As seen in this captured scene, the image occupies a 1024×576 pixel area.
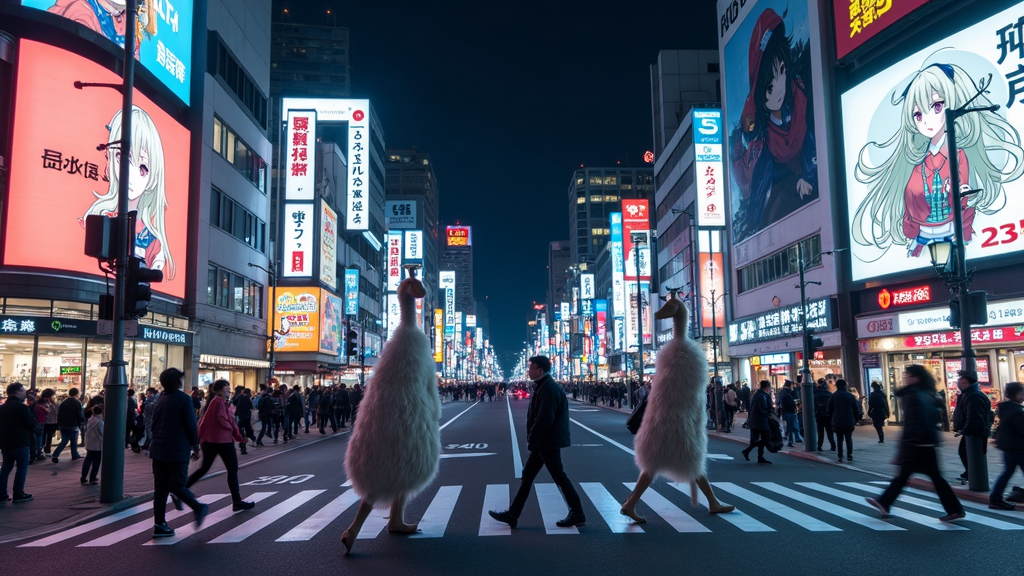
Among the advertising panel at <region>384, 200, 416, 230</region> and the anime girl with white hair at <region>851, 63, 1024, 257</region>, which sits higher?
the advertising panel at <region>384, 200, 416, 230</region>

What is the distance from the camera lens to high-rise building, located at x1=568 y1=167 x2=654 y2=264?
168 m

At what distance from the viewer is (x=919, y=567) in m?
6.59

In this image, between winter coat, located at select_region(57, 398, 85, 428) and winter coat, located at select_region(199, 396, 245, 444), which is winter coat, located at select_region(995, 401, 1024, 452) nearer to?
winter coat, located at select_region(199, 396, 245, 444)

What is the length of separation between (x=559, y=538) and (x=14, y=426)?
8642 millimetres

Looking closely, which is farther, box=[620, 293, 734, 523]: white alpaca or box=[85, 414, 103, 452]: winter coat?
box=[85, 414, 103, 452]: winter coat

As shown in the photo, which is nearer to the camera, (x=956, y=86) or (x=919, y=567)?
(x=919, y=567)

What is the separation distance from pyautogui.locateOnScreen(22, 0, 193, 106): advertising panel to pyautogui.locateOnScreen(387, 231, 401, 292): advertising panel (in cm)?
4751

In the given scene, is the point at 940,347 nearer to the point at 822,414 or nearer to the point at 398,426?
the point at 822,414

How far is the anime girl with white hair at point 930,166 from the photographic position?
23175 mm

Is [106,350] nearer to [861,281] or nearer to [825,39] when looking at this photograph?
[861,281]

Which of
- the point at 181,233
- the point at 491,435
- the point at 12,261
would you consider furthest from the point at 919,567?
the point at 181,233

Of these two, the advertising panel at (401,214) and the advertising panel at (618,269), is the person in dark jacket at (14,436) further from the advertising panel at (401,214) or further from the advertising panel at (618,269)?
the advertising panel at (401,214)

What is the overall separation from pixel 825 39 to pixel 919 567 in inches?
1214

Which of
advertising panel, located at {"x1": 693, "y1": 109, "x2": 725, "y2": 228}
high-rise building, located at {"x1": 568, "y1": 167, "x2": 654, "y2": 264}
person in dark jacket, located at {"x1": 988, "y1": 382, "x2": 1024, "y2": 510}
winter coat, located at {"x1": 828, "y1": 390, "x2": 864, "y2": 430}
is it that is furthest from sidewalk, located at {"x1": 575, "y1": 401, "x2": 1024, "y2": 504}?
high-rise building, located at {"x1": 568, "y1": 167, "x2": 654, "y2": 264}
